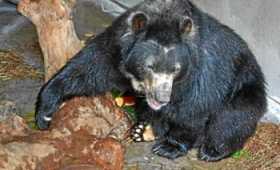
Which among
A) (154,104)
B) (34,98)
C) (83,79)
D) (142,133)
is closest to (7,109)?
(34,98)

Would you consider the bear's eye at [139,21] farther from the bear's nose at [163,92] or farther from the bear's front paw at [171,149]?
the bear's front paw at [171,149]

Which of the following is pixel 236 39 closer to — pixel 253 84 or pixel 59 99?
pixel 253 84

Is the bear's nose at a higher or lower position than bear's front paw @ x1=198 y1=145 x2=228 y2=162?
higher

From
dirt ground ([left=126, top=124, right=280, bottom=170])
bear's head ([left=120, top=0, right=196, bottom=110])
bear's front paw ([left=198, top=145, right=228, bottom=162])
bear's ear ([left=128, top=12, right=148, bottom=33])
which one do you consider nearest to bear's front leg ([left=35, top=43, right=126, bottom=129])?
bear's head ([left=120, top=0, right=196, bottom=110])

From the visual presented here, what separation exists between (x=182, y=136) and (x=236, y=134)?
428 millimetres

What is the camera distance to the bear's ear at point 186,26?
4875 mm

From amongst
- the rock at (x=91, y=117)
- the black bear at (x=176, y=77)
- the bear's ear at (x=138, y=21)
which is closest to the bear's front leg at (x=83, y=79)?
the black bear at (x=176, y=77)

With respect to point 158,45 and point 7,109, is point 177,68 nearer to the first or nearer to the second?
point 158,45

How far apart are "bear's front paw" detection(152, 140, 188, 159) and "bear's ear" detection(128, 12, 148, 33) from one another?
1258 mm

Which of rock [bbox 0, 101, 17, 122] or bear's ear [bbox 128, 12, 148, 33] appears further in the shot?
rock [bbox 0, 101, 17, 122]

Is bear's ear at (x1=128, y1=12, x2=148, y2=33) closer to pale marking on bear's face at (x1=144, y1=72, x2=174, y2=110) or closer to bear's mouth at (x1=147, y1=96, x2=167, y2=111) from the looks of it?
pale marking on bear's face at (x1=144, y1=72, x2=174, y2=110)

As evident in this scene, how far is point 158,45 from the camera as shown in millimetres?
4805

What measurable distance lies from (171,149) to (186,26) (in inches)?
49.1

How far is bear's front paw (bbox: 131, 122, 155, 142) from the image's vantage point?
5.93 meters
